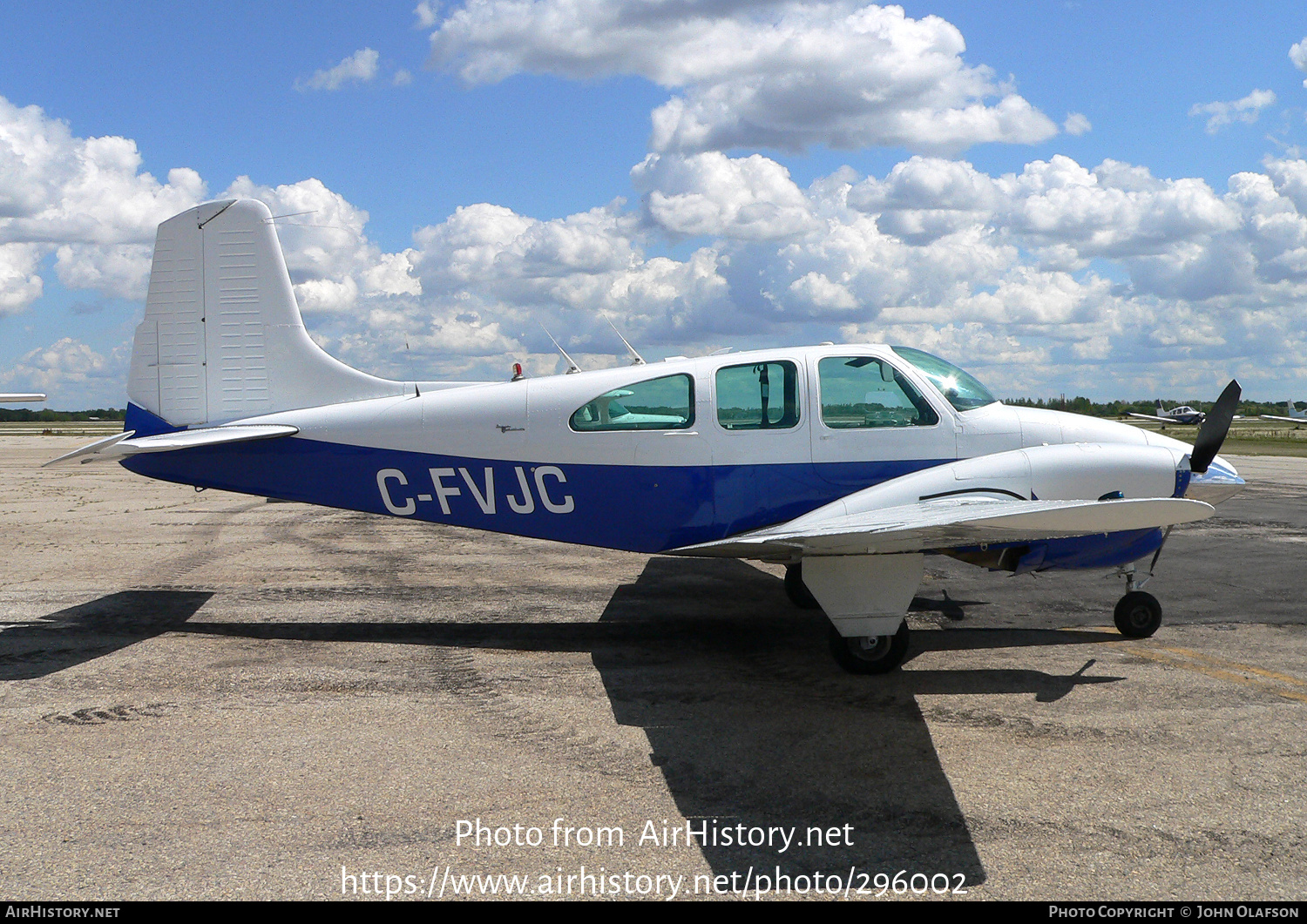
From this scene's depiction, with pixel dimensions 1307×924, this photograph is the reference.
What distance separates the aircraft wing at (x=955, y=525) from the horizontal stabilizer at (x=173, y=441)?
401cm

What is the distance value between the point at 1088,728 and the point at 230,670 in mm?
6281

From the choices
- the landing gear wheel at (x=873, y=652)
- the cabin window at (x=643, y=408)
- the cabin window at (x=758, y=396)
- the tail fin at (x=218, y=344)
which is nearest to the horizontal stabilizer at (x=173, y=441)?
Result: the tail fin at (x=218, y=344)

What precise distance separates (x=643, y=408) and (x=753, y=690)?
2.57 m

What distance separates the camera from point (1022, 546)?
698 cm

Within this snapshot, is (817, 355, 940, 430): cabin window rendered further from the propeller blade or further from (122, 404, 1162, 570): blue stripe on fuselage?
the propeller blade

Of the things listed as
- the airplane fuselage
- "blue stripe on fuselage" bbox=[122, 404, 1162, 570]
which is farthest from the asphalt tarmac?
the airplane fuselage

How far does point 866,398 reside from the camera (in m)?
7.16

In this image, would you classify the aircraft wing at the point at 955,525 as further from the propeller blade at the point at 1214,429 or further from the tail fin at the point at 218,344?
the tail fin at the point at 218,344

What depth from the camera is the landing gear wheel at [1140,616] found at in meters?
7.42

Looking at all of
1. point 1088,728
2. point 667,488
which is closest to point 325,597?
point 667,488

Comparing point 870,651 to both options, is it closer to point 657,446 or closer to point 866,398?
point 866,398

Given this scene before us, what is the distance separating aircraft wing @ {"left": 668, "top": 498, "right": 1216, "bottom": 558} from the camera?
186 inches
